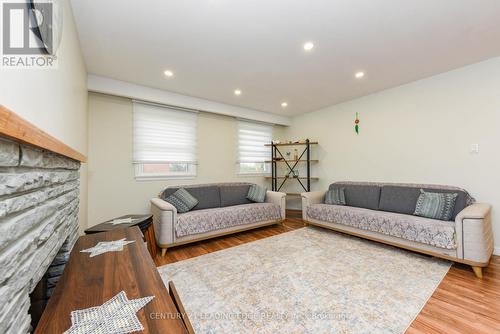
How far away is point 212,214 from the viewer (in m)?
3.13

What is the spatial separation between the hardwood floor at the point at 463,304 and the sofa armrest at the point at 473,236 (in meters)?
0.21

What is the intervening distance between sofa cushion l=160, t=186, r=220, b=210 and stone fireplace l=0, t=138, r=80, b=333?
2.54m

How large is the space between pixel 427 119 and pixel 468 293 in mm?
2377

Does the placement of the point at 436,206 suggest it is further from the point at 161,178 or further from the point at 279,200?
the point at 161,178

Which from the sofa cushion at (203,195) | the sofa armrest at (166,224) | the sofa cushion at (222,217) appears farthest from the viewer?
the sofa cushion at (203,195)

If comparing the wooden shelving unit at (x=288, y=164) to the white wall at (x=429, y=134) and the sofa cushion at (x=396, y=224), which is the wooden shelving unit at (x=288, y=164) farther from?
the sofa cushion at (x=396, y=224)

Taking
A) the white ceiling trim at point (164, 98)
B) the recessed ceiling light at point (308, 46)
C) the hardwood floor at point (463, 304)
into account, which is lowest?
the hardwood floor at point (463, 304)

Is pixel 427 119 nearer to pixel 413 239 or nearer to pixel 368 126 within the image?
pixel 368 126

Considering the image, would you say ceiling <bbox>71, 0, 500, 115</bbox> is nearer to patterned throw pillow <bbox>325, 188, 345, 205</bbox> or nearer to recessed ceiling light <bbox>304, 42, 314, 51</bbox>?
recessed ceiling light <bbox>304, 42, 314, 51</bbox>

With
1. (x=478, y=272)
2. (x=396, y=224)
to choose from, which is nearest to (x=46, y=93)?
(x=396, y=224)

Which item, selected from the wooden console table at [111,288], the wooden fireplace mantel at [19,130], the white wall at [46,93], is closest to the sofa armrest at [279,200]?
the wooden console table at [111,288]

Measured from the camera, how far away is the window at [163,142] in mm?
3373

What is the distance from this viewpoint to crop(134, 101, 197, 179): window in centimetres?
337

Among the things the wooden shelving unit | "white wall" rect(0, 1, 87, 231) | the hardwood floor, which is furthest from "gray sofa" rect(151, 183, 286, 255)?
"white wall" rect(0, 1, 87, 231)
